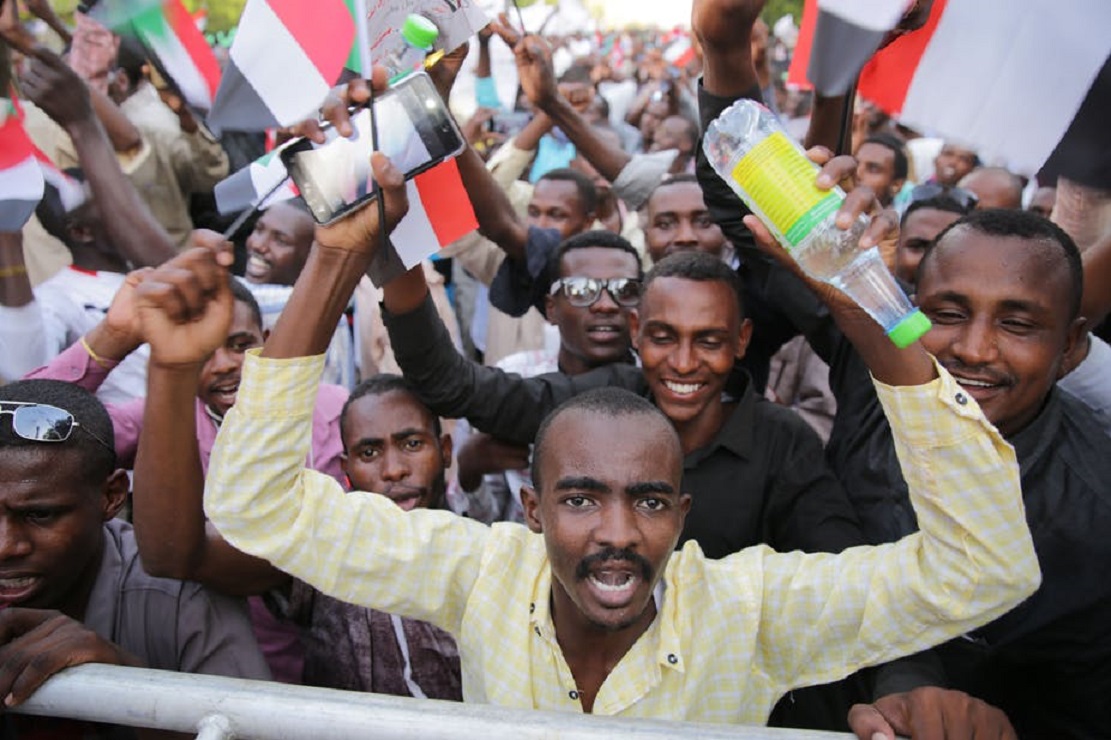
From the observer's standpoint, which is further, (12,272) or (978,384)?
(12,272)

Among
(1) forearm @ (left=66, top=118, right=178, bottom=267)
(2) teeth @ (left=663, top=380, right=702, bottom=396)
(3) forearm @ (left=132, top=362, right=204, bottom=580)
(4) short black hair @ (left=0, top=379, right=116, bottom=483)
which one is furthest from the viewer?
(1) forearm @ (left=66, top=118, right=178, bottom=267)

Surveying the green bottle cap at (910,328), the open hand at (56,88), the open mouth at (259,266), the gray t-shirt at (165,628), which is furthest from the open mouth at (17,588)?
the open mouth at (259,266)

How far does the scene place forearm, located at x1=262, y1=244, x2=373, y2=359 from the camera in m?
1.79

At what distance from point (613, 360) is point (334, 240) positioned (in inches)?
66.2

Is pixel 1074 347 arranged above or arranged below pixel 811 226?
below

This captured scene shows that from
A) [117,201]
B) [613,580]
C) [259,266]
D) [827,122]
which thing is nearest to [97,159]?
[117,201]

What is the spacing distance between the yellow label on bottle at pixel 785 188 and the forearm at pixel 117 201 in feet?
8.62

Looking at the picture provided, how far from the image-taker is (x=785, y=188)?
1.54 m

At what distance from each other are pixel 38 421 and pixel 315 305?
765 mm

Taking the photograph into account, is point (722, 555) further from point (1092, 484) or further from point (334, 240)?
point (334, 240)

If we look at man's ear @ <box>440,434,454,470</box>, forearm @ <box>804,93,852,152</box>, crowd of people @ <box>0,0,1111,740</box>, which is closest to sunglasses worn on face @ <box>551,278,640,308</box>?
crowd of people @ <box>0,0,1111,740</box>

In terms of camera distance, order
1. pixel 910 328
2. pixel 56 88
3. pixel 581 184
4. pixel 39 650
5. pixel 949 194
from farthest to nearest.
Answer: pixel 581 184 → pixel 949 194 → pixel 56 88 → pixel 39 650 → pixel 910 328

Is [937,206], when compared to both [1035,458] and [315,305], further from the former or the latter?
[315,305]

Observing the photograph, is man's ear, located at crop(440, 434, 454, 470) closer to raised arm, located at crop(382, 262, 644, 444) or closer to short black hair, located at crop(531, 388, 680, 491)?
raised arm, located at crop(382, 262, 644, 444)
